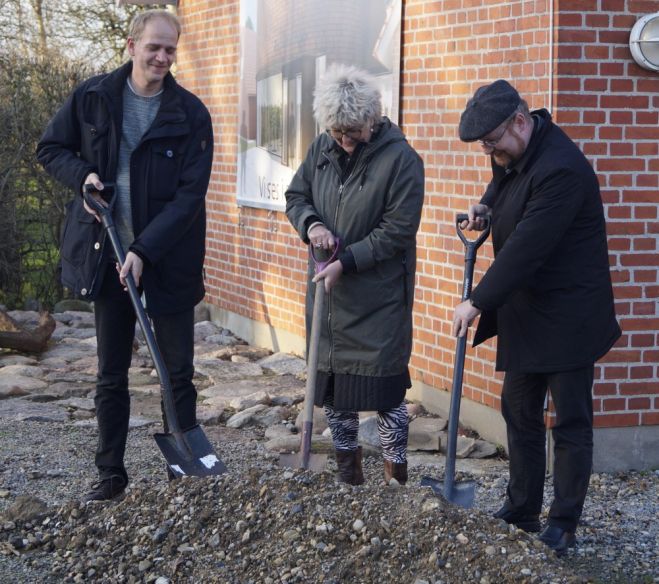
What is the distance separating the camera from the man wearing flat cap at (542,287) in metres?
4.40

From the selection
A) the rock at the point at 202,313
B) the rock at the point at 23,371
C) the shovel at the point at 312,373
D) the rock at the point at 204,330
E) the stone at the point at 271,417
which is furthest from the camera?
the rock at the point at 202,313

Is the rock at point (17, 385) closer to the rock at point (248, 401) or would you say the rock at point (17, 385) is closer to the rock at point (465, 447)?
the rock at point (248, 401)

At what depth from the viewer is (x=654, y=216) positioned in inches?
237

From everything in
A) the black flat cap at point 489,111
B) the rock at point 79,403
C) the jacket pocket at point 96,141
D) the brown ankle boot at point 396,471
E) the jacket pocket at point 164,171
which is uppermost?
the black flat cap at point 489,111

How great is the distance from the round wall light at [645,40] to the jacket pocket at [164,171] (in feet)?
7.96

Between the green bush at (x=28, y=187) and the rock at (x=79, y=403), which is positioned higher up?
the green bush at (x=28, y=187)

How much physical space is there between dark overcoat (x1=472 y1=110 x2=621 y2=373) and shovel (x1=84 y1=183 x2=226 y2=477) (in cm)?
138

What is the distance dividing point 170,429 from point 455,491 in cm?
129

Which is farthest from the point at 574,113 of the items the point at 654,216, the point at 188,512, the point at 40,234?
the point at 40,234

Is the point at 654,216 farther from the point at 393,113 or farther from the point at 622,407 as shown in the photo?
the point at 393,113

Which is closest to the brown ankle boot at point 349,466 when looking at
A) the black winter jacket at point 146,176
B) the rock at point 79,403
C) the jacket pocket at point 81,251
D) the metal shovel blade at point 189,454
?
the metal shovel blade at point 189,454

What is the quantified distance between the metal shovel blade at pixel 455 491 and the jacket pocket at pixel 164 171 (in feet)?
5.52

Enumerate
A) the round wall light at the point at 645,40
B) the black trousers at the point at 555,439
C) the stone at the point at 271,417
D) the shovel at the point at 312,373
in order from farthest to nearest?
the stone at the point at 271,417
the round wall light at the point at 645,40
the shovel at the point at 312,373
the black trousers at the point at 555,439

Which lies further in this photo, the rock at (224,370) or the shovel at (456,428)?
the rock at (224,370)
